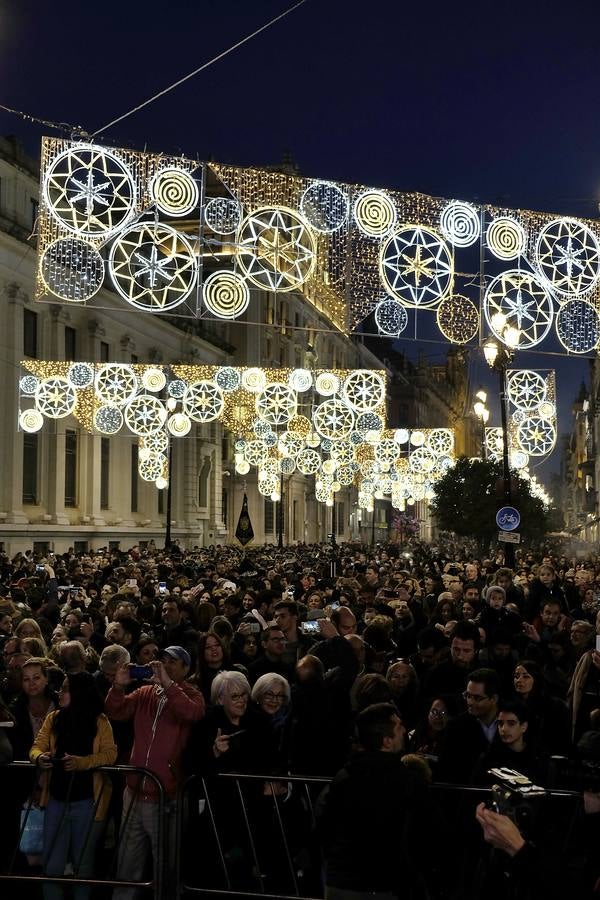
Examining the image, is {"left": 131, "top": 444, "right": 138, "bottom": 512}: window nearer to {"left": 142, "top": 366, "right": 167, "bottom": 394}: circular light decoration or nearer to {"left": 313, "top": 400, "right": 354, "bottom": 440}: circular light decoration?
{"left": 313, "top": 400, "right": 354, "bottom": 440}: circular light decoration

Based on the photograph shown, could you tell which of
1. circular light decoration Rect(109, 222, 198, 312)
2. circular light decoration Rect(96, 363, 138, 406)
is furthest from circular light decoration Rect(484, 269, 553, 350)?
circular light decoration Rect(96, 363, 138, 406)

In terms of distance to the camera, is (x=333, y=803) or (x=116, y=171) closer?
(x=333, y=803)

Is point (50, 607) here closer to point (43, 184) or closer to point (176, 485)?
point (43, 184)

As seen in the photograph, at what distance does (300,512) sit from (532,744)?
70806 millimetres

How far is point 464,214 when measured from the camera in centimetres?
1416

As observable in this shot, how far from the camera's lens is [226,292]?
46.9 feet

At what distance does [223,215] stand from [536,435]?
16.5 meters

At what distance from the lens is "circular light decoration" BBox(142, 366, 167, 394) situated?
92.1ft

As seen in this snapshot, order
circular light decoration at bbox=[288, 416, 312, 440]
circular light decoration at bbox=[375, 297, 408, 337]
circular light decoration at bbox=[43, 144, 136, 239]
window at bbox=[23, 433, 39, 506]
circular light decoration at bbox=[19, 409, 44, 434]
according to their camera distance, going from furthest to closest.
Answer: window at bbox=[23, 433, 39, 506]
circular light decoration at bbox=[288, 416, 312, 440]
circular light decoration at bbox=[19, 409, 44, 434]
circular light decoration at bbox=[375, 297, 408, 337]
circular light decoration at bbox=[43, 144, 136, 239]

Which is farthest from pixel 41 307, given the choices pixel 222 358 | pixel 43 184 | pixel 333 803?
pixel 333 803

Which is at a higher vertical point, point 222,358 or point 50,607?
point 222,358

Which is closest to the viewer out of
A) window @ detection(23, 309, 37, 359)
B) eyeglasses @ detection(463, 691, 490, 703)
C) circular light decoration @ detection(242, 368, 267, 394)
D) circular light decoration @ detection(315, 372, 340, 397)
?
eyeglasses @ detection(463, 691, 490, 703)

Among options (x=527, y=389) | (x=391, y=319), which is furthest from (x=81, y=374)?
(x=391, y=319)

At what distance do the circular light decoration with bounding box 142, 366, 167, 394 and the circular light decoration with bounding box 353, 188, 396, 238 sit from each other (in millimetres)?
14969
